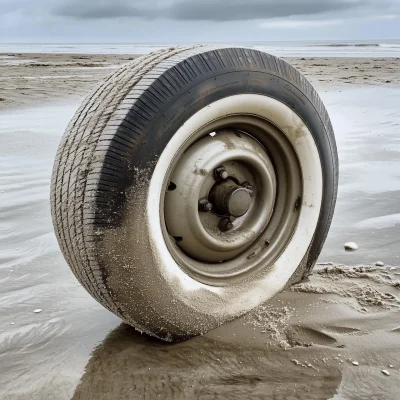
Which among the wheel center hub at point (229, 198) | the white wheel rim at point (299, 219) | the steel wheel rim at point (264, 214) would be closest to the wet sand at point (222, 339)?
the white wheel rim at point (299, 219)

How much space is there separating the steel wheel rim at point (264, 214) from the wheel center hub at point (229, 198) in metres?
0.20

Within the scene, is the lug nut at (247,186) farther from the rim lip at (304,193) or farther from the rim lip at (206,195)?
the rim lip at (304,193)

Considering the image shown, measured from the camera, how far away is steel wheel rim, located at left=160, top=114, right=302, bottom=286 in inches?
83.7

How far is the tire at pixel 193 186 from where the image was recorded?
1.83 metres

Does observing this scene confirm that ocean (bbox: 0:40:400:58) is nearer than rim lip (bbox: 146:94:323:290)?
No

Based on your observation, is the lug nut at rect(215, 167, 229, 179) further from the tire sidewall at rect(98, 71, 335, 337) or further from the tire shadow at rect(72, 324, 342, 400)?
the tire shadow at rect(72, 324, 342, 400)

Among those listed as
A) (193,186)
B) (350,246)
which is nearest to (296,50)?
(350,246)

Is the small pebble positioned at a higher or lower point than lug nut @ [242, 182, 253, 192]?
lower

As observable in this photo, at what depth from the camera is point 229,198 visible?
7.19ft

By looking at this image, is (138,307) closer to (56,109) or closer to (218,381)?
(218,381)

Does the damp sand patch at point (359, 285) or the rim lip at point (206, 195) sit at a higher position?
the rim lip at point (206, 195)

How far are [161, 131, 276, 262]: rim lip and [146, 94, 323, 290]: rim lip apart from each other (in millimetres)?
83

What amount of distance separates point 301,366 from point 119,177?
0.94m

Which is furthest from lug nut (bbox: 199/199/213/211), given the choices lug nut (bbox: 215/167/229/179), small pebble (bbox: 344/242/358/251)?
small pebble (bbox: 344/242/358/251)
